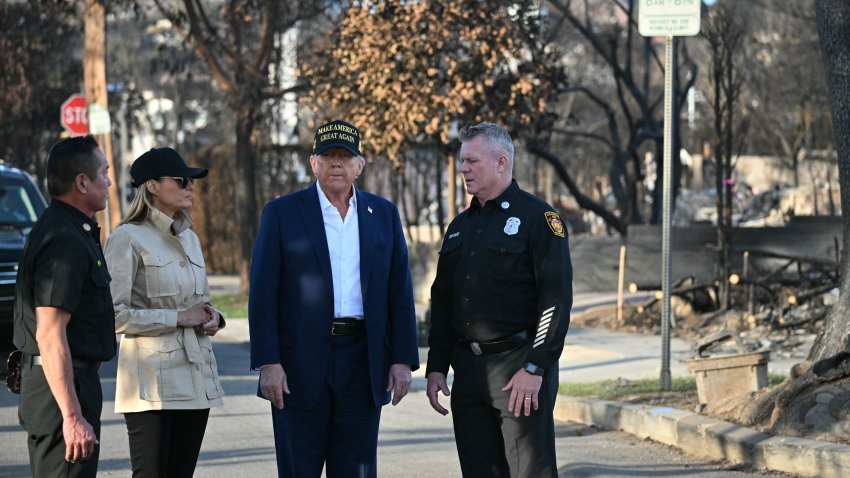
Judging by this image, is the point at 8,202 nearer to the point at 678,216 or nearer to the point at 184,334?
the point at 184,334

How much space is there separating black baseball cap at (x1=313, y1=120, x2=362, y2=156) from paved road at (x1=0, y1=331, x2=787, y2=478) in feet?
11.0

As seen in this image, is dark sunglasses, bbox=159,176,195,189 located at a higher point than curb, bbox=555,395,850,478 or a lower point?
higher

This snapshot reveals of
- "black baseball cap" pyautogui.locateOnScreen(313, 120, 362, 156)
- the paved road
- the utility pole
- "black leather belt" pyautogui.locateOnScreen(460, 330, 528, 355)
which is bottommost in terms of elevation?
the paved road

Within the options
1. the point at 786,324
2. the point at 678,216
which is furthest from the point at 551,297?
the point at 678,216

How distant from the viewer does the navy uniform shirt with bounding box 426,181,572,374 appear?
5.43 m

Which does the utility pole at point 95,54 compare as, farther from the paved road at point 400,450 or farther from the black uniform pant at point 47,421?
the black uniform pant at point 47,421

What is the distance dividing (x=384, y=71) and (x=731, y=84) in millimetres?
4562

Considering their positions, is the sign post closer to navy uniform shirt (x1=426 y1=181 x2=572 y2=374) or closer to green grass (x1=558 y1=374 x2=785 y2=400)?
green grass (x1=558 y1=374 x2=785 y2=400)

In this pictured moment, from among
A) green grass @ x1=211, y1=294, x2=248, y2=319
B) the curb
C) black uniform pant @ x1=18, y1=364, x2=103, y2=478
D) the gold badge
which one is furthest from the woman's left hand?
green grass @ x1=211, y1=294, x2=248, y2=319

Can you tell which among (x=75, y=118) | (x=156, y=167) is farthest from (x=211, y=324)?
(x=75, y=118)

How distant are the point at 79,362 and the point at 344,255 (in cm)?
126

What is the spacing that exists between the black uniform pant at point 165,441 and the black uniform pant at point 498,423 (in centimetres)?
113

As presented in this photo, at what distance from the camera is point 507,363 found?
5539 mm

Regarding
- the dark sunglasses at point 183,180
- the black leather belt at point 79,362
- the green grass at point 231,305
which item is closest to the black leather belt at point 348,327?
the dark sunglasses at point 183,180
